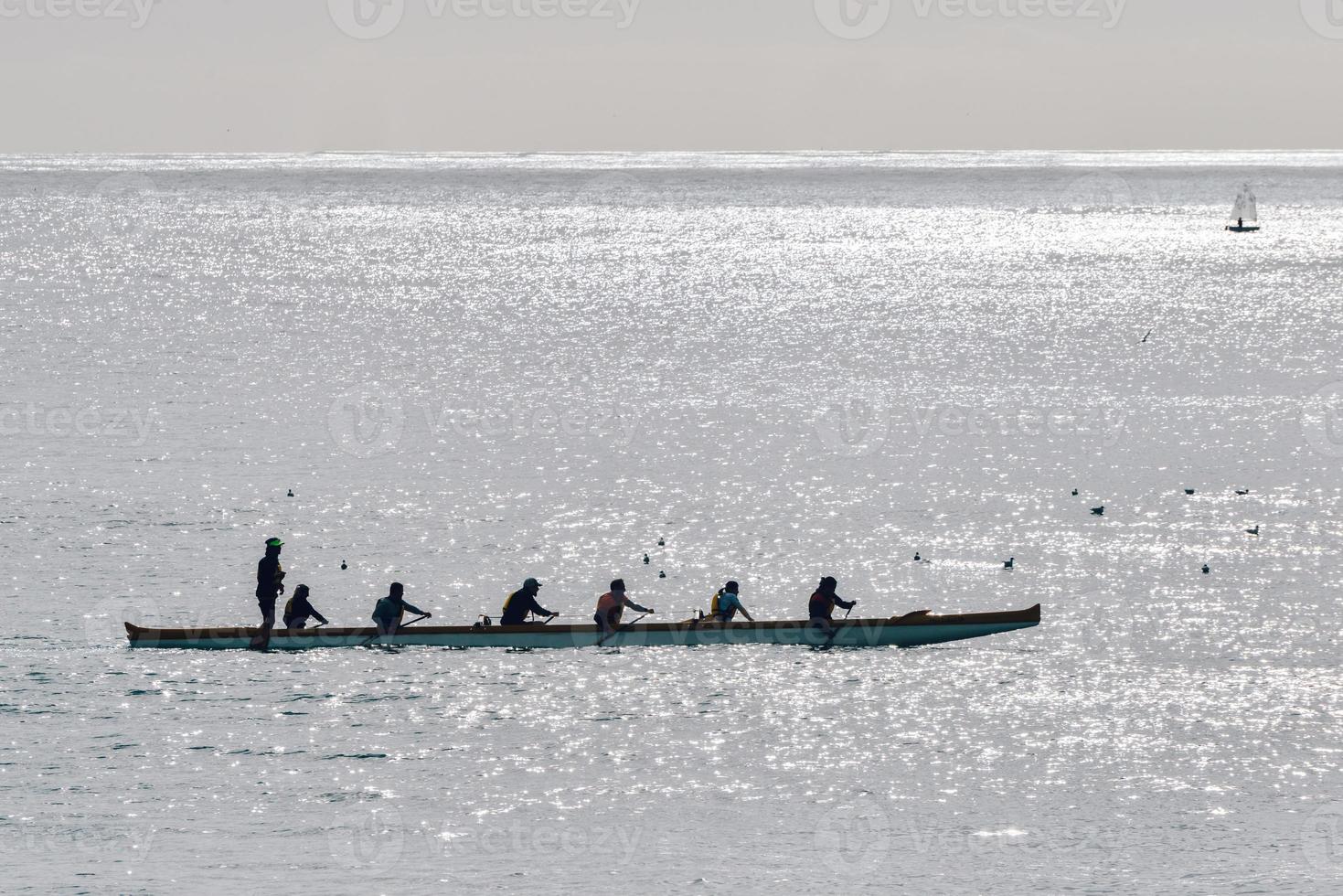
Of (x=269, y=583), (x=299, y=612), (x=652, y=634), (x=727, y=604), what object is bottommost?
(x=652, y=634)

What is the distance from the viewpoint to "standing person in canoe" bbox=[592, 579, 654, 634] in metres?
33.0

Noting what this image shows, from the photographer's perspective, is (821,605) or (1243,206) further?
(1243,206)

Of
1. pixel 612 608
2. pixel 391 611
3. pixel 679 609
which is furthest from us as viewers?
pixel 679 609

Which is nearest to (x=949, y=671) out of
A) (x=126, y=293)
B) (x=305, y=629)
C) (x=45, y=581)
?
(x=305, y=629)

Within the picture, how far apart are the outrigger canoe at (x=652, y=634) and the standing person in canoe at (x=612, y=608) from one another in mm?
164

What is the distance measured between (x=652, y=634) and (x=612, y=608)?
0.96 m

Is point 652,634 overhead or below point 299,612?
below

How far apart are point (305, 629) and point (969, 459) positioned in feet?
88.4

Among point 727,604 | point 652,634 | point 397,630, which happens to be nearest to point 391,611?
point 397,630

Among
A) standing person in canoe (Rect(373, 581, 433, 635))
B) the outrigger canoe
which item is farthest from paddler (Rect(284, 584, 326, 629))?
standing person in canoe (Rect(373, 581, 433, 635))

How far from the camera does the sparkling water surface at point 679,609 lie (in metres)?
23.6

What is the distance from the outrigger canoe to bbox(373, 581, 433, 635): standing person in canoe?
194 mm

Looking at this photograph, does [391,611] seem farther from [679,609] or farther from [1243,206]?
[1243,206]

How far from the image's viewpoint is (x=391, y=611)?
107 feet
